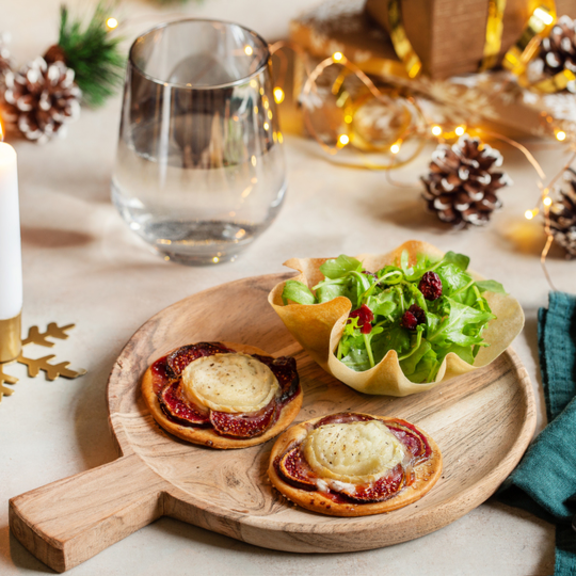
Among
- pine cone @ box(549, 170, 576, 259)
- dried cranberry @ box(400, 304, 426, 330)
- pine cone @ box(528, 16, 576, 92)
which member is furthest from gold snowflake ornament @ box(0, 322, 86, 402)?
pine cone @ box(528, 16, 576, 92)

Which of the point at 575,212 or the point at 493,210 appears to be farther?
the point at 493,210

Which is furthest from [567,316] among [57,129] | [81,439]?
[57,129]

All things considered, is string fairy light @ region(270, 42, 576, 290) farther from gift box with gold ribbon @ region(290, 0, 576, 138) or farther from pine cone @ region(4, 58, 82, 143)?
pine cone @ region(4, 58, 82, 143)

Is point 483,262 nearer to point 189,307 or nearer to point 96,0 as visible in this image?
point 189,307

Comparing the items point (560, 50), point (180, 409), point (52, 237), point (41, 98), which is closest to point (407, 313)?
point (180, 409)

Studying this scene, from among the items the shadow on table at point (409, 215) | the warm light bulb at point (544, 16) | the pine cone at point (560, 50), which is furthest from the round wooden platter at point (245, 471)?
the warm light bulb at point (544, 16)

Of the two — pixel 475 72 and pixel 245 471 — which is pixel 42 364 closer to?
pixel 245 471

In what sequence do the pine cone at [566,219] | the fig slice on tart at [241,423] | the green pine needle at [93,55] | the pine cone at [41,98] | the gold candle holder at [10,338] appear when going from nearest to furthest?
the fig slice on tart at [241,423], the gold candle holder at [10,338], the pine cone at [566,219], the pine cone at [41,98], the green pine needle at [93,55]

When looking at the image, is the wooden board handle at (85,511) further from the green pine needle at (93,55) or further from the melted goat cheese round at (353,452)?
the green pine needle at (93,55)
